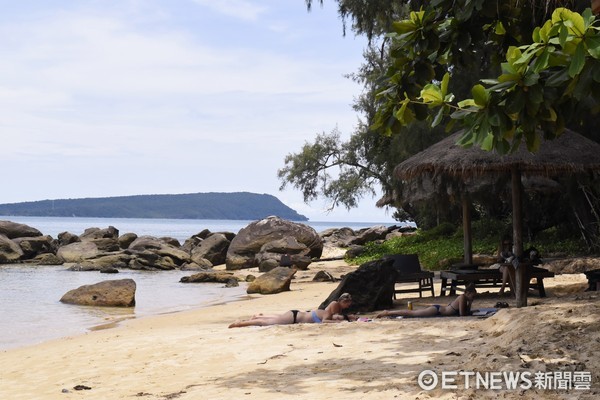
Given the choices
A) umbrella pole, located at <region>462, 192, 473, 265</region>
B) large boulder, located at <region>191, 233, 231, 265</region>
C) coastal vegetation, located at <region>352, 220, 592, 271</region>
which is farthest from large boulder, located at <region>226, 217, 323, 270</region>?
umbrella pole, located at <region>462, 192, 473, 265</region>

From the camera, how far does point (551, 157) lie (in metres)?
11.3

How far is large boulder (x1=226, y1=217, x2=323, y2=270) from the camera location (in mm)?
30406

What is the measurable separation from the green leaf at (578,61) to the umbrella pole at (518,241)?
7.53m

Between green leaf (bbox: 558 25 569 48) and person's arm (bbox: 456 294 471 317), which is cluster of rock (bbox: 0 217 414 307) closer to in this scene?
person's arm (bbox: 456 294 471 317)

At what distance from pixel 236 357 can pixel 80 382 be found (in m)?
1.61

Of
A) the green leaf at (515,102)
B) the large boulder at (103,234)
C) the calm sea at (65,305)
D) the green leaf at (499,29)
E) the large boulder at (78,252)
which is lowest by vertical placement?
the calm sea at (65,305)

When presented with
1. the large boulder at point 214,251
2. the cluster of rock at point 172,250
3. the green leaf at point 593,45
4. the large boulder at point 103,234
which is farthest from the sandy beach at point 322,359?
the large boulder at point 103,234

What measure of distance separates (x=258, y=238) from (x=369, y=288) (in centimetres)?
1886

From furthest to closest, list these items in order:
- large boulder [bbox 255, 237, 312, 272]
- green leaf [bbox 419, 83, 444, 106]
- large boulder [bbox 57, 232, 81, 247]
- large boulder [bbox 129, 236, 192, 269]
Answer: large boulder [bbox 57, 232, 81, 247] < large boulder [bbox 129, 236, 192, 269] < large boulder [bbox 255, 237, 312, 272] < green leaf [bbox 419, 83, 444, 106]

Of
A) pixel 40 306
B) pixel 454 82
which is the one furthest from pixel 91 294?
pixel 454 82

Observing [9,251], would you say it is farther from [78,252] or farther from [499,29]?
[499,29]

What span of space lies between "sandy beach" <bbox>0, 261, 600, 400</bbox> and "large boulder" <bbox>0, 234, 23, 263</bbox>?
2514cm

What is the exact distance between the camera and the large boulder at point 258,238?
3041 centimetres

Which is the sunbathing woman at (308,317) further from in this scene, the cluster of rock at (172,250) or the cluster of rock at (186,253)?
the cluster of rock at (172,250)
